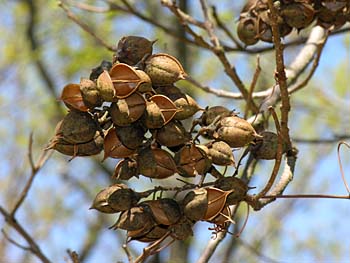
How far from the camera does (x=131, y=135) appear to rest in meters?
1.94

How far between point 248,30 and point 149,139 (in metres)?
0.83

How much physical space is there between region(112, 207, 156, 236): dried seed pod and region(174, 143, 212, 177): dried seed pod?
0.16m

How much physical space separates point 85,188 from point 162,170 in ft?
19.6

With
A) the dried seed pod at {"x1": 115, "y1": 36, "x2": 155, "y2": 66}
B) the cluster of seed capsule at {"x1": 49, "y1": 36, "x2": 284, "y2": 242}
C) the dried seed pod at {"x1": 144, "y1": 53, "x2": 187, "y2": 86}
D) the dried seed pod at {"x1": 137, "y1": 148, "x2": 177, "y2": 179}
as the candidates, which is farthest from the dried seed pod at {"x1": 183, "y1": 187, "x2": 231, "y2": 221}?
the dried seed pod at {"x1": 115, "y1": 36, "x2": 155, "y2": 66}

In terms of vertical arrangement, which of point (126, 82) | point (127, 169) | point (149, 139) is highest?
point (126, 82)

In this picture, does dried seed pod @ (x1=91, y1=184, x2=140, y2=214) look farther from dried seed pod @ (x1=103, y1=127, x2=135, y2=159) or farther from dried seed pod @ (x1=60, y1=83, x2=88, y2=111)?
dried seed pod @ (x1=60, y1=83, x2=88, y2=111)

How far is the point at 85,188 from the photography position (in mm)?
7871

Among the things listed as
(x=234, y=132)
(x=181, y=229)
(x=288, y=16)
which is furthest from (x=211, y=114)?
(x=288, y=16)

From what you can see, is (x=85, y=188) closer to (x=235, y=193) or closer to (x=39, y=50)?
(x=39, y=50)

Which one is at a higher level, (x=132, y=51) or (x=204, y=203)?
(x=132, y=51)

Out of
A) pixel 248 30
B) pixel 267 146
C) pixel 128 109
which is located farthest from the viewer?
pixel 248 30

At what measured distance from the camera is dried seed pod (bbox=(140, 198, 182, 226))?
6.42 ft

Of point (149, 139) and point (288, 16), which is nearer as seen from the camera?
point (149, 139)

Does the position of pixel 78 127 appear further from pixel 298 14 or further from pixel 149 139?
pixel 298 14
